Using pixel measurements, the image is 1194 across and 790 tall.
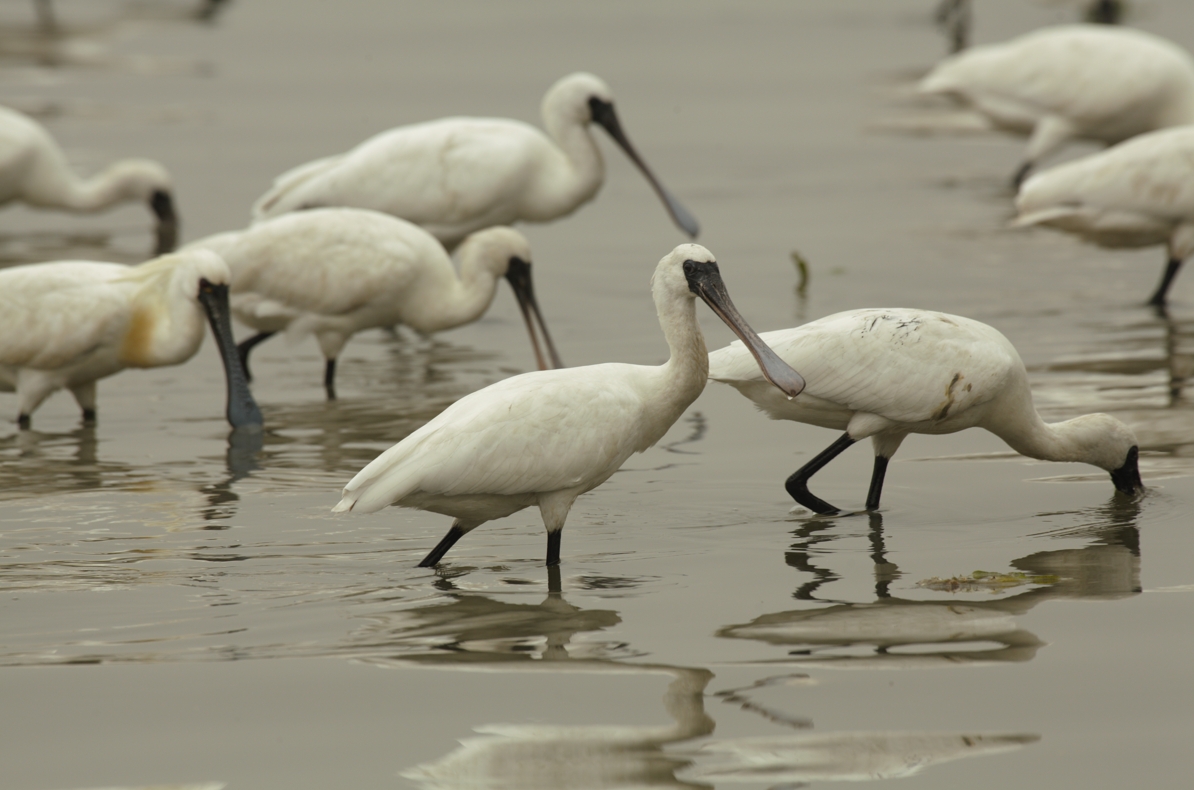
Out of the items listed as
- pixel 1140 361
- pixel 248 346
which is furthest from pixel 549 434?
pixel 1140 361

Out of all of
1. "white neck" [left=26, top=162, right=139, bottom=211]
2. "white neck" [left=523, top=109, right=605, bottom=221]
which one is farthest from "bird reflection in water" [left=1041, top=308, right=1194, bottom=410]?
"white neck" [left=26, top=162, right=139, bottom=211]

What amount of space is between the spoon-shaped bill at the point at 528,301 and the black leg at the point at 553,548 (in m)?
4.13

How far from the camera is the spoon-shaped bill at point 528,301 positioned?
36.4 feet

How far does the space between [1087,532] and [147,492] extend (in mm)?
4169

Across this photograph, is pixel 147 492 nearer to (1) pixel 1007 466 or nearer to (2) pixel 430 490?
(2) pixel 430 490

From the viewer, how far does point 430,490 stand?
6715 mm

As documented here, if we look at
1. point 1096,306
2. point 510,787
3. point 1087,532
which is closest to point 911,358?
point 1087,532

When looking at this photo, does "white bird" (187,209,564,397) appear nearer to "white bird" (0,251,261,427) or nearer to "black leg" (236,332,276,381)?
"black leg" (236,332,276,381)

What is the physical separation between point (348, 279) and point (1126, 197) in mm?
5226

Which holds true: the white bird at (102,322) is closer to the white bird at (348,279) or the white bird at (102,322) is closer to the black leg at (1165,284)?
the white bird at (348,279)

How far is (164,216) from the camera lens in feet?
51.7

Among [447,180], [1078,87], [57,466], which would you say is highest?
[1078,87]

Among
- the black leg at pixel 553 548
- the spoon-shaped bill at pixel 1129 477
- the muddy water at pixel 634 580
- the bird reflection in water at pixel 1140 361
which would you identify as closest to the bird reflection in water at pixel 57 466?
the muddy water at pixel 634 580

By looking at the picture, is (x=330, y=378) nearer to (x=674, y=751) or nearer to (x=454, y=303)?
(x=454, y=303)
